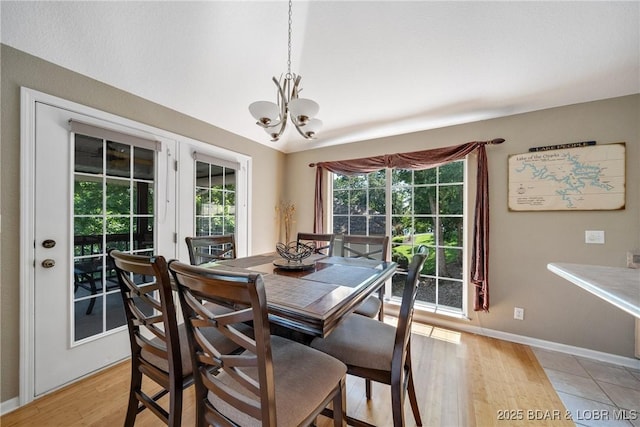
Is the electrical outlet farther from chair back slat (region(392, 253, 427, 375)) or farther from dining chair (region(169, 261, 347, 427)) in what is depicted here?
dining chair (region(169, 261, 347, 427))

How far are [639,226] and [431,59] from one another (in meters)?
2.30

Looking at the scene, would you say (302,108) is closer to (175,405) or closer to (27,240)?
(175,405)

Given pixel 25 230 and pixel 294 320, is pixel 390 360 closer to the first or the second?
pixel 294 320

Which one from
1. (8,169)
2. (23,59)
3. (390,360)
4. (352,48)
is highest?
(352,48)

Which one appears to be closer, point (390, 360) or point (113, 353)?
point (390, 360)

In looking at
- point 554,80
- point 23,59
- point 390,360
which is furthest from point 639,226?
point 23,59

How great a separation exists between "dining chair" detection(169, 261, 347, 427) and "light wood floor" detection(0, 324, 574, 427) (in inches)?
29.7

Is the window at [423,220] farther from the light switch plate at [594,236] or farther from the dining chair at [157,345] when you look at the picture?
the dining chair at [157,345]

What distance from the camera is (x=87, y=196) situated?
196 cm

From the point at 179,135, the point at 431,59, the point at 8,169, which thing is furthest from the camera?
the point at 179,135

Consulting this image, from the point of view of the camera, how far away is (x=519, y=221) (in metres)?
2.54

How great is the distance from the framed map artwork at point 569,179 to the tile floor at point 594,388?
137cm

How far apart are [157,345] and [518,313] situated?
3152 mm

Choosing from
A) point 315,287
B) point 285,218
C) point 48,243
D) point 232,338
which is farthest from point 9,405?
point 285,218
